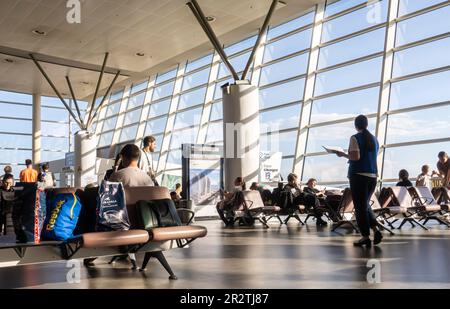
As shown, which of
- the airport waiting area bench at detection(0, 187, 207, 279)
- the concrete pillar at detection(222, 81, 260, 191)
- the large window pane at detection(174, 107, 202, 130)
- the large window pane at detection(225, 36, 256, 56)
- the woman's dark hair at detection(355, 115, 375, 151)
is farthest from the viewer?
the large window pane at detection(174, 107, 202, 130)

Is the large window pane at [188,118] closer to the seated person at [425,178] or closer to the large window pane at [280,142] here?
the large window pane at [280,142]

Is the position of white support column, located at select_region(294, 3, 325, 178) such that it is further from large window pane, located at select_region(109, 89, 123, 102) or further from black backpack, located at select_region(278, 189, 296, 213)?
large window pane, located at select_region(109, 89, 123, 102)

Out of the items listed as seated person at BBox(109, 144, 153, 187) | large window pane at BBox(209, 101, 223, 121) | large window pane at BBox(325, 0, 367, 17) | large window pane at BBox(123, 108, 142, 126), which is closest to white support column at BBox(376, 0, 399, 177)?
large window pane at BBox(325, 0, 367, 17)

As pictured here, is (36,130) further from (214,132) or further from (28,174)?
(28,174)

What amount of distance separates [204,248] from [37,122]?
23649 mm

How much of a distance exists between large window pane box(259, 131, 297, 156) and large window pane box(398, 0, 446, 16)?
4975mm

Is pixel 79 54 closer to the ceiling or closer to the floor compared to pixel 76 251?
closer to the ceiling

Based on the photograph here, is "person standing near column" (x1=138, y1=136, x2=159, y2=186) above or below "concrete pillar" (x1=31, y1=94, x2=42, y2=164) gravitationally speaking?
below

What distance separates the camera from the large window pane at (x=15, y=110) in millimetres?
25844

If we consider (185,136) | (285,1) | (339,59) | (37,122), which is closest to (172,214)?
(339,59)

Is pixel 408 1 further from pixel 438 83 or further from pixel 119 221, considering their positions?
pixel 119 221

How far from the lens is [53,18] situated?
50.7 feet

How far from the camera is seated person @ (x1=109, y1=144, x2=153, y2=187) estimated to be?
479 cm

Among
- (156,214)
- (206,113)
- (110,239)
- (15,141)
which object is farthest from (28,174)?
(15,141)
